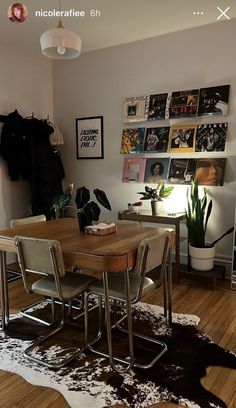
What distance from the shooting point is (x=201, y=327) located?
8.15ft

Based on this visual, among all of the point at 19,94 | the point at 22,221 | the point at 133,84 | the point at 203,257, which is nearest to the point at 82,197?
the point at 22,221

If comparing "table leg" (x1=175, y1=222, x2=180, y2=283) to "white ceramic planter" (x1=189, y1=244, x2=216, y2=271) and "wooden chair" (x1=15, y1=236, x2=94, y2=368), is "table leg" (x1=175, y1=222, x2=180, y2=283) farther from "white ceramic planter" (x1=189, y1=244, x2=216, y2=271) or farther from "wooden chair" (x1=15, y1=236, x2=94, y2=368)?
"wooden chair" (x1=15, y1=236, x2=94, y2=368)

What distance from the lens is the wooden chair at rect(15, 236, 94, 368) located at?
1975mm

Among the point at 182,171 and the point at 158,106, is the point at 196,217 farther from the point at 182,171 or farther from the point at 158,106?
the point at 158,106

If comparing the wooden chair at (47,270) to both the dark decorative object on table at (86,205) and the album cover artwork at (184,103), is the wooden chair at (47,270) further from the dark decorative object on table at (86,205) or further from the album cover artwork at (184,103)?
the album cover artwork at (184,103)

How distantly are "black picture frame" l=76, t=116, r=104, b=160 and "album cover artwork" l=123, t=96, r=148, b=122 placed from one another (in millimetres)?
390

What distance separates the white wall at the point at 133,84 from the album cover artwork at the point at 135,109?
0.08m

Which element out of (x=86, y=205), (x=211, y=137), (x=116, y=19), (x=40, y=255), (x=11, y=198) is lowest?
(x=40, y=255)

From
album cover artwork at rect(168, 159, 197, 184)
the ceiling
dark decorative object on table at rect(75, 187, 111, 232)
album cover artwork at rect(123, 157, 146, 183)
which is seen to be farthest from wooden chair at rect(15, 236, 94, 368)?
the ceiling

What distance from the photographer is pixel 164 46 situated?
363cm

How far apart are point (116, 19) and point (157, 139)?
1.28m

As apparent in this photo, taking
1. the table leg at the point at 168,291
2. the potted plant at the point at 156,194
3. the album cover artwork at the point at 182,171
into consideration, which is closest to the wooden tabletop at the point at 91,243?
the table leg at the point at 168,291

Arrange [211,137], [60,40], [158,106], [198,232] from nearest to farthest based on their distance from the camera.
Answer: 1. [60,40]
2. [198,232]
3. [211,137]
4. [158,106]

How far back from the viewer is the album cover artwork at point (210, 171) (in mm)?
3379
